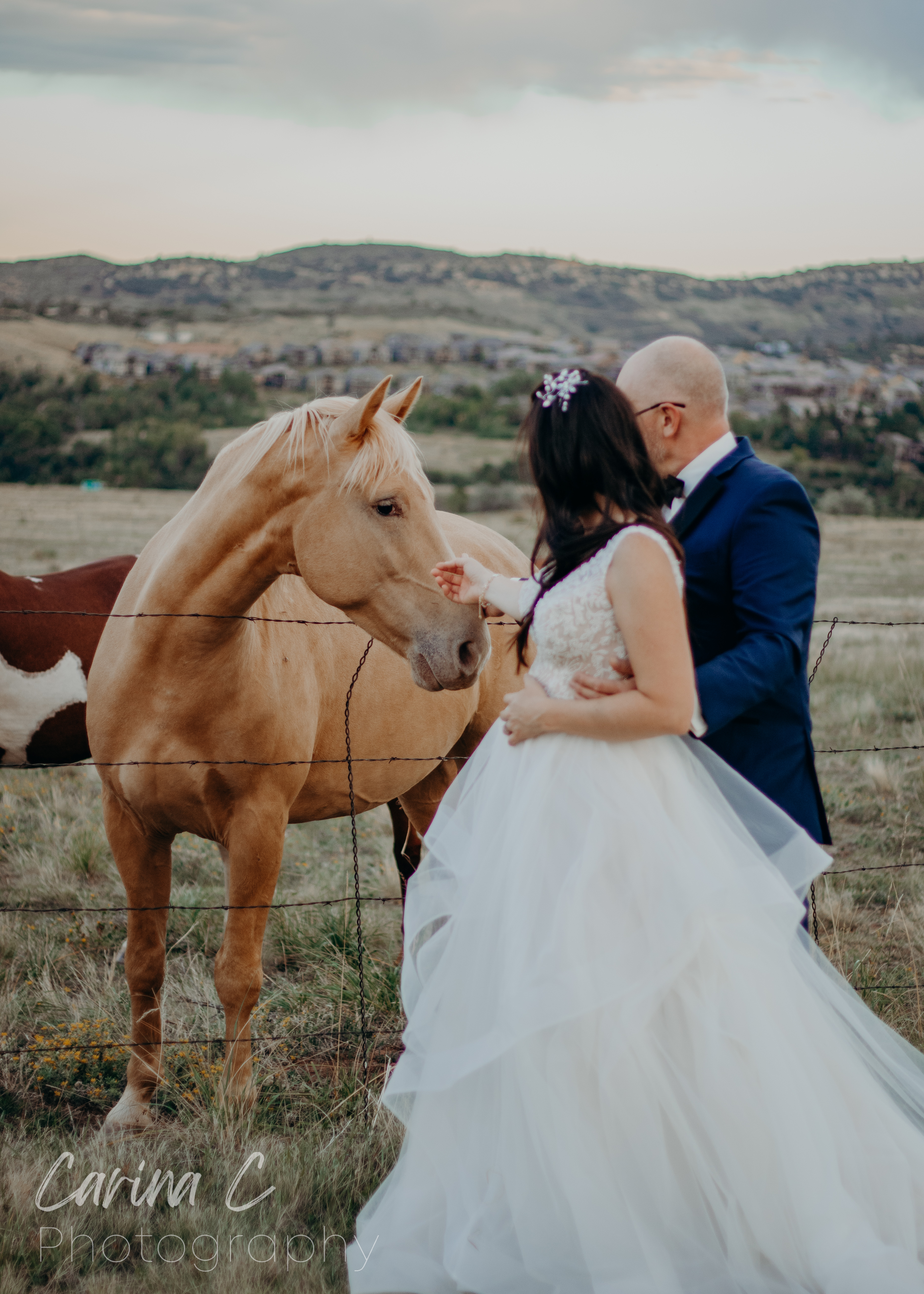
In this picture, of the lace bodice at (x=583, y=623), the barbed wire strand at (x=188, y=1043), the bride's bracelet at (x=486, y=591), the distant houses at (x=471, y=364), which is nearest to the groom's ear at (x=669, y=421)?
the lace bodice at (x=583, y=623)

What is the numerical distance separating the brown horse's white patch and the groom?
12.1 ft

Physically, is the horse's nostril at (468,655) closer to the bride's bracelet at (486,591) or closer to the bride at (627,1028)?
the bride's bracelet at (486,591)

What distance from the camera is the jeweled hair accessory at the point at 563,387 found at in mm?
2016

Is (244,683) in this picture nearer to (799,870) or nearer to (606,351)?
(799,870)

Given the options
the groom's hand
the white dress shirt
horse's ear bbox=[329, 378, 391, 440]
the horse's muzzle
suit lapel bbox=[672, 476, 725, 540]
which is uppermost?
horse's ear bbox=[329, 378, 391, 440]

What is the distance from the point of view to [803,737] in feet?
7.70

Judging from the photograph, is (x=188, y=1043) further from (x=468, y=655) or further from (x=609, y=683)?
(x=609, y=683)

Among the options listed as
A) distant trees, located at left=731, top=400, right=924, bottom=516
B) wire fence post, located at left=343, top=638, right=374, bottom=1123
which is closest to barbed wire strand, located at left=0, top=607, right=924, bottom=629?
wire fence post, located at left=343, top=638, right=374, bottom=1123

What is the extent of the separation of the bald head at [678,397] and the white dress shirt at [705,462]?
0.05 ft

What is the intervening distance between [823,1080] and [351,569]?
1.78 m

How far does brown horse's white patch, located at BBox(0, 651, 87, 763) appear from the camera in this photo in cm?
489

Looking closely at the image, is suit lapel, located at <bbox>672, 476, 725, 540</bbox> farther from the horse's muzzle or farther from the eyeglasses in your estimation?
the horse's muzzle

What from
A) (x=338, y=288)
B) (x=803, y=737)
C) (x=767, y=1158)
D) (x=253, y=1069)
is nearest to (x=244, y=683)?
(x=253, y=1069)

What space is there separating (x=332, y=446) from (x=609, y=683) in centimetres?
123
